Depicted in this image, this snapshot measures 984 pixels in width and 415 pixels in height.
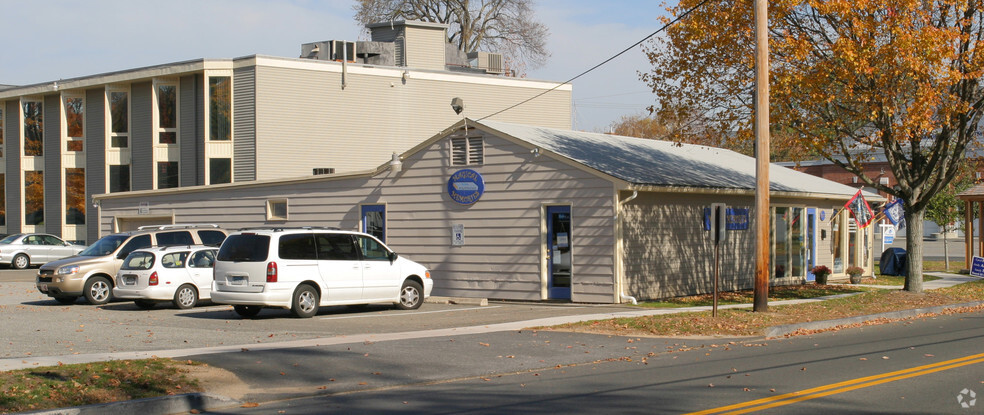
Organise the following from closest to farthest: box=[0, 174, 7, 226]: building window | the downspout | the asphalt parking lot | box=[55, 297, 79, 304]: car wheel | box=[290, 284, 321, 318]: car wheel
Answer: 1. the asphalt parking lot
2. box=[290, 284, 321, 318]: car wheel
3. the downspout
4. box=[55, 297, 79, 304]: car wheel
5. box=[0, 174, 7, 226]: building window

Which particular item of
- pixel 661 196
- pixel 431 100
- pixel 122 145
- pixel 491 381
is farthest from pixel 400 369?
pixel 122 145

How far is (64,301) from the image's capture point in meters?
21.2

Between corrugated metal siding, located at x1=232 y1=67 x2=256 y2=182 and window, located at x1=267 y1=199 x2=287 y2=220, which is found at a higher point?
corrugated metal siding, located at x1=232 y1=67 x2=256 y2=182

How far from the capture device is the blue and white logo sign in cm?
2228

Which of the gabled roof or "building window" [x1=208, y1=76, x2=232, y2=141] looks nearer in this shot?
the gabled roof

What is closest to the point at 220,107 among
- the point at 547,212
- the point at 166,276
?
the point at 166,276

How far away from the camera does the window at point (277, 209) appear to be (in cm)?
2647

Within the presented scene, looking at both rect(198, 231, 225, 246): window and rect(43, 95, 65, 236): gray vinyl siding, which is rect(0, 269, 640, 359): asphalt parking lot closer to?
rect(198, 231, 225, 246): window

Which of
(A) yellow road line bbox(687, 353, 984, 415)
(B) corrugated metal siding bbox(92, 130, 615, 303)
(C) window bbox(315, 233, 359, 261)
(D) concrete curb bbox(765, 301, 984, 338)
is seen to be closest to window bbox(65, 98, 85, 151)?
(B) corrugated metal siding bbox(92, 130, 615, 303)

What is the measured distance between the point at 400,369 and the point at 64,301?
12.8 metres

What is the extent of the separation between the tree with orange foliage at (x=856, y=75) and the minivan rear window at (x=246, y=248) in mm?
9889

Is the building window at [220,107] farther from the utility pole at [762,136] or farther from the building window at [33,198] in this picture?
the utility pole at [762,136]

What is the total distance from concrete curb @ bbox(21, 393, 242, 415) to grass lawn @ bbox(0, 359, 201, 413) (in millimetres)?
262

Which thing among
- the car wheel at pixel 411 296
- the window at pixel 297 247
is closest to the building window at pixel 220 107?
the car wheel at pixel 411 296
